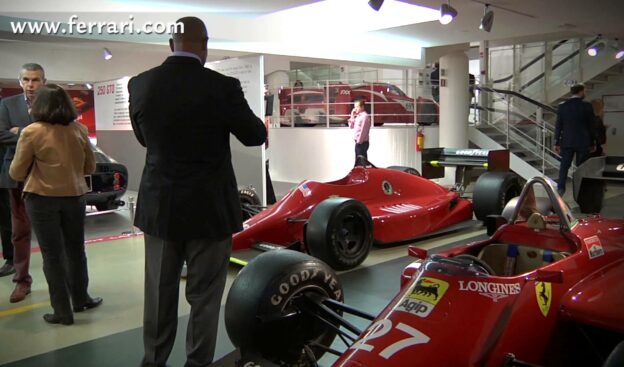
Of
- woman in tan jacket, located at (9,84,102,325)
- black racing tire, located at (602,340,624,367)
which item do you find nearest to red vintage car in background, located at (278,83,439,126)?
woman in tan jacket, located at (9,84,102,325)

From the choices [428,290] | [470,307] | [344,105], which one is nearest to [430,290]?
[428,290]

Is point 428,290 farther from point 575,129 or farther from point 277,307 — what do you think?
point 575,129

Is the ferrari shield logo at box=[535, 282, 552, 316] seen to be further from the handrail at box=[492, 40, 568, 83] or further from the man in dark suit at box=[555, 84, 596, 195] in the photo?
the handrail at box=[492, 40, 568, 83]

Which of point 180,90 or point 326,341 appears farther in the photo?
point 326,341

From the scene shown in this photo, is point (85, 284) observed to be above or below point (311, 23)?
below

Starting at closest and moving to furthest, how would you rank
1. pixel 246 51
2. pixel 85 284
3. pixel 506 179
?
pixel 85 284 < pixel 506 179 < pixel 246 51

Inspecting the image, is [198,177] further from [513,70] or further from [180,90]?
[513,70]

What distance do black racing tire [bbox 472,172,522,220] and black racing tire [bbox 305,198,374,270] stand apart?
2.11m

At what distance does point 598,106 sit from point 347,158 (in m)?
6.13

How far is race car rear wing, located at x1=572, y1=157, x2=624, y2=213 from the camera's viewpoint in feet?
22.4

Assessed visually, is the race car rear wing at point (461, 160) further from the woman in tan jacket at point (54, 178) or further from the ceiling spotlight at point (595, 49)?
the ceiling spotlight at point (595, 49)

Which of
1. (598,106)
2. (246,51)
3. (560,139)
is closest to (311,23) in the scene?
(246,51)

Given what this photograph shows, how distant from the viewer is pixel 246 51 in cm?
953

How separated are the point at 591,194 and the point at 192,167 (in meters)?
6.09
